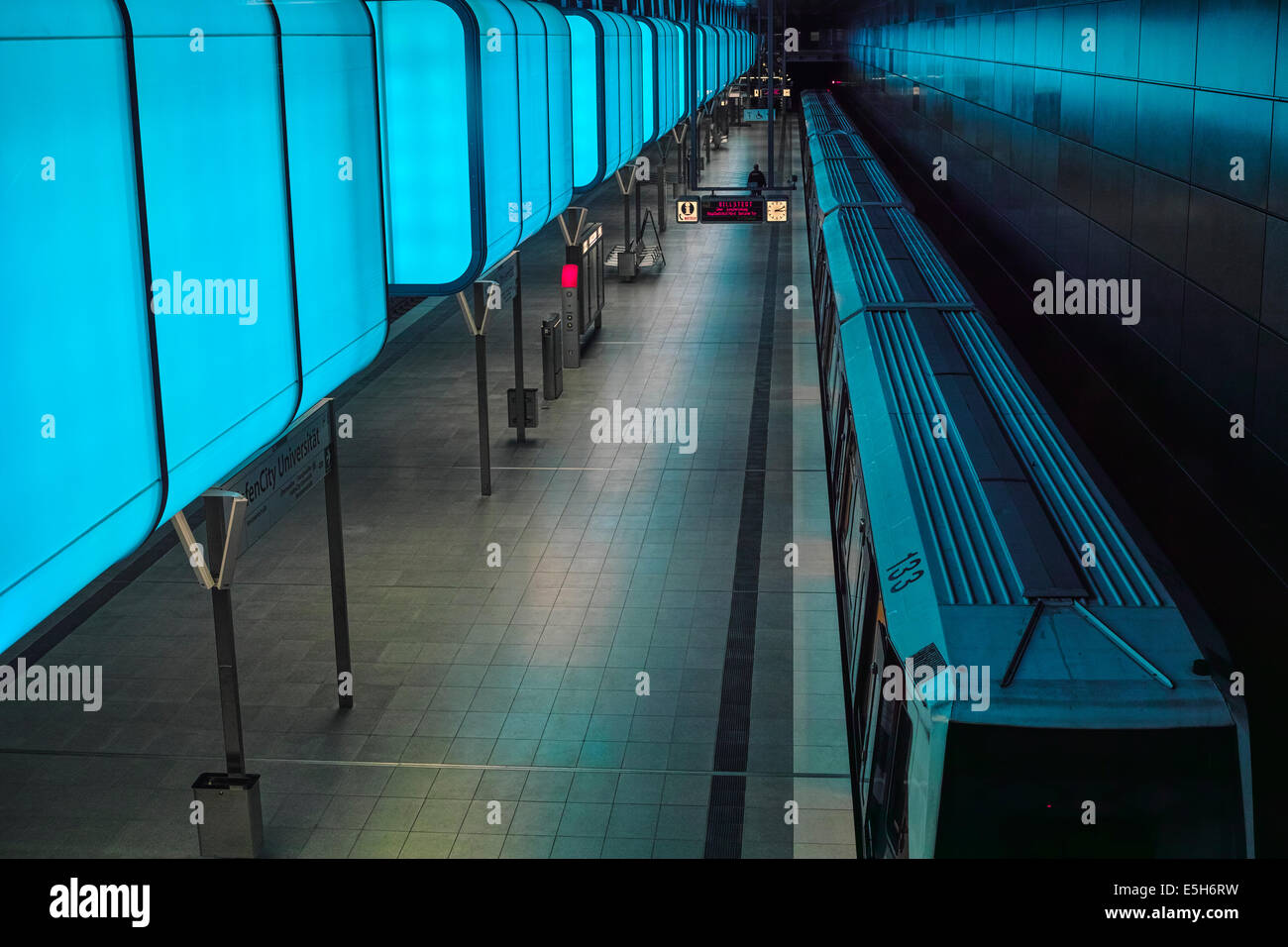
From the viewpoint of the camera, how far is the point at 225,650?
7.90 metres

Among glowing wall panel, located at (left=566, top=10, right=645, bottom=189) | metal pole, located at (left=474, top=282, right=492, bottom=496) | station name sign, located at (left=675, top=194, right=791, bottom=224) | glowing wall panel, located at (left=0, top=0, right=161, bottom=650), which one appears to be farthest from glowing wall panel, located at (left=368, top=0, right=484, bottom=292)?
station name sign, located at (left=675, top=194, right=791, bottom=224)

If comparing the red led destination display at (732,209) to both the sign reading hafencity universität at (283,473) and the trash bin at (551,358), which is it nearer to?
the trash bin at (551,358)

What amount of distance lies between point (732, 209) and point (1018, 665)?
16.7m

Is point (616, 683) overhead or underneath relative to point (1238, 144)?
underneath

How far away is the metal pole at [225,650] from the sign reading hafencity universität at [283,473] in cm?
14

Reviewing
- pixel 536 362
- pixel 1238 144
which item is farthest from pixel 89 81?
pixel 536 362

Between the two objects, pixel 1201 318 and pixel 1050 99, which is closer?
pixel 1201 318

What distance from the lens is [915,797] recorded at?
213 inches

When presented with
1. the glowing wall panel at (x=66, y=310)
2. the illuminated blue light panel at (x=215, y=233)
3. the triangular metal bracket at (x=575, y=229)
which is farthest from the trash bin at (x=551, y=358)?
the glowing wall panel at (x=66, y=310)

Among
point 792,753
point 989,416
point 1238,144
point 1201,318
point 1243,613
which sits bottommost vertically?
point 792,753

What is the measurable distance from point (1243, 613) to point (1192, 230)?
2.46 m

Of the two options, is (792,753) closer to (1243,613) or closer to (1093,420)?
(1243,613)

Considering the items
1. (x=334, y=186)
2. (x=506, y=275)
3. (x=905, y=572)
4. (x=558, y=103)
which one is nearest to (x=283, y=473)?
(x=334, y=186)

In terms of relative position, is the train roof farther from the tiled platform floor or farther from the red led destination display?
the red led destination display
